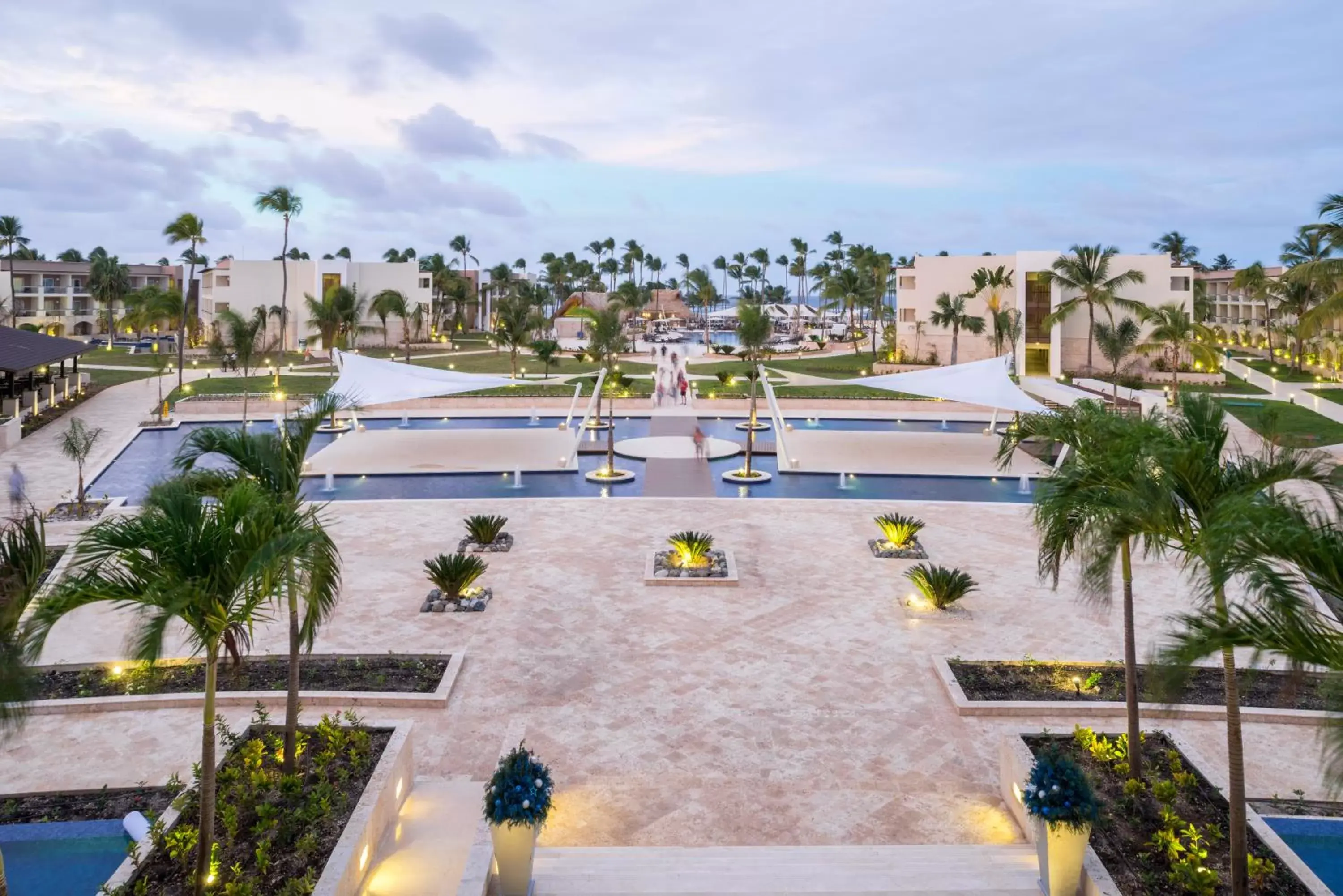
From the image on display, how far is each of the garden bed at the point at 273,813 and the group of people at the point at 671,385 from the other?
31.1m

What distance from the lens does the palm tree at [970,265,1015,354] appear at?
5216cm

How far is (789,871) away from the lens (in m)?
6.52

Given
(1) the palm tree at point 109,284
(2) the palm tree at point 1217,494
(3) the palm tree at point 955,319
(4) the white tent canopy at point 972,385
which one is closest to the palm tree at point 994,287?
(3) the palm tree at point 955,319

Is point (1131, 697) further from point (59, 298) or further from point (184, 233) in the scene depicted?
point (59, 298)

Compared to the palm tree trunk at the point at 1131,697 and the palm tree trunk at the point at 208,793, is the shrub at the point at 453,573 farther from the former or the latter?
the palm tree trunk at the point at 1131,697

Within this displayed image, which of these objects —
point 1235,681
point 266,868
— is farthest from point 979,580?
point 266,868

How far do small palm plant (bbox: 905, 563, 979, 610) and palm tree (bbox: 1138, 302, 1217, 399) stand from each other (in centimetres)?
3066

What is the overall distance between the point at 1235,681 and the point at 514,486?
1845 cm

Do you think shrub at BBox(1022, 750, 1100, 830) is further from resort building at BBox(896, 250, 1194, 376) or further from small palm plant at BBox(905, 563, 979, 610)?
resort building at BBox(896, 250, 1194, 376)

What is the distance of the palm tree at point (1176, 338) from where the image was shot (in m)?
40.8

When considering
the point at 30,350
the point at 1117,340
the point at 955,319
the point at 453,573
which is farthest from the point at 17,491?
the point at 1117,340

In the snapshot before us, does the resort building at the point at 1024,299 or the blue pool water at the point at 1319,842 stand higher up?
the resort building at the point at 1024,299

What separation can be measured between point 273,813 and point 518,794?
218 centimetres

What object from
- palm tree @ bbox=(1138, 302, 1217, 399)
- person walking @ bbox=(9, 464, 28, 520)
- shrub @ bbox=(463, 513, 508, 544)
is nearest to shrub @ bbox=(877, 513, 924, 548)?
shrub @ bbox=(463, 513, 508, 544)
